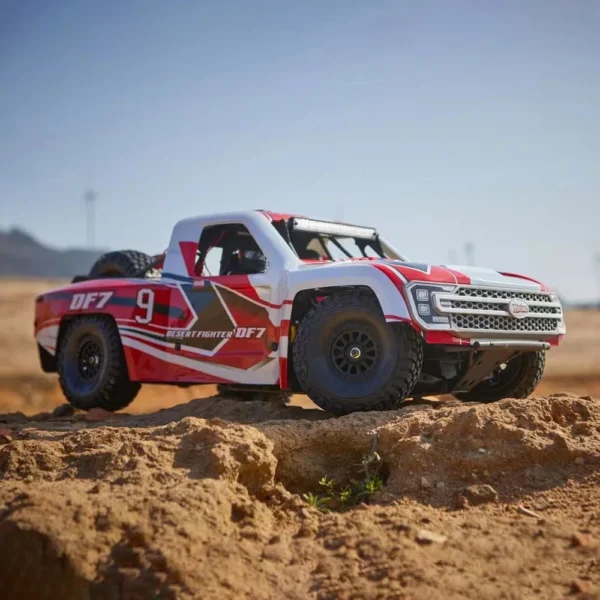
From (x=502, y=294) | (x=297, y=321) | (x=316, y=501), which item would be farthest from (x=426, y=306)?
(x=316, y=501)

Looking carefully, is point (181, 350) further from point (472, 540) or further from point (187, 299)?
point (472, 540)

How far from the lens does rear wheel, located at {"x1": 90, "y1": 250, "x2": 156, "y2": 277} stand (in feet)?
29.0

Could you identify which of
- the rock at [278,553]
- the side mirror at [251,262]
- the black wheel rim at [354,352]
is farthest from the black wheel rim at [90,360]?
the rock at [278,553]

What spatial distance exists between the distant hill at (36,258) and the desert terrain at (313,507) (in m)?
103

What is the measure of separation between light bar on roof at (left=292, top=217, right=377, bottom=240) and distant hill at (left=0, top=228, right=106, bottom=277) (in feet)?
330

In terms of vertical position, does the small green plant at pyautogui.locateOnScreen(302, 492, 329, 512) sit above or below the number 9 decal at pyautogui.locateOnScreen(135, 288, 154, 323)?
below

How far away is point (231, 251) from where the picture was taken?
818 cm

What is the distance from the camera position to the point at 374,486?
531 cm

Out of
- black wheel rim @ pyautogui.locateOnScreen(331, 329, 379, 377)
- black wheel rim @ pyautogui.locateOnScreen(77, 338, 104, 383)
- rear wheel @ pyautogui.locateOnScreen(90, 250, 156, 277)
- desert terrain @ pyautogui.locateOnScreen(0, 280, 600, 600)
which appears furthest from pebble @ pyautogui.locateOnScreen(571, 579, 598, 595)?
rear wheel @ pyautogui.locateOnScreen(90, 250, 156, 277)

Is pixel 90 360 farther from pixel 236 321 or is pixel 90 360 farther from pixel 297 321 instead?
pixel 297 321

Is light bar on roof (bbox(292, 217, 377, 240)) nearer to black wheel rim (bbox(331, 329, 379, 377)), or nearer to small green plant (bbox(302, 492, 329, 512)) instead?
black wheel rim (bbox(331, 329, 379, 377))

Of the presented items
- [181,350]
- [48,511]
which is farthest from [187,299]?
[48,511]

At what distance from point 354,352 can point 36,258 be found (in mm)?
117296

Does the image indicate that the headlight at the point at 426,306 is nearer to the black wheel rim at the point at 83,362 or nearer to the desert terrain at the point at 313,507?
the desert terrain at the point at 313,507
